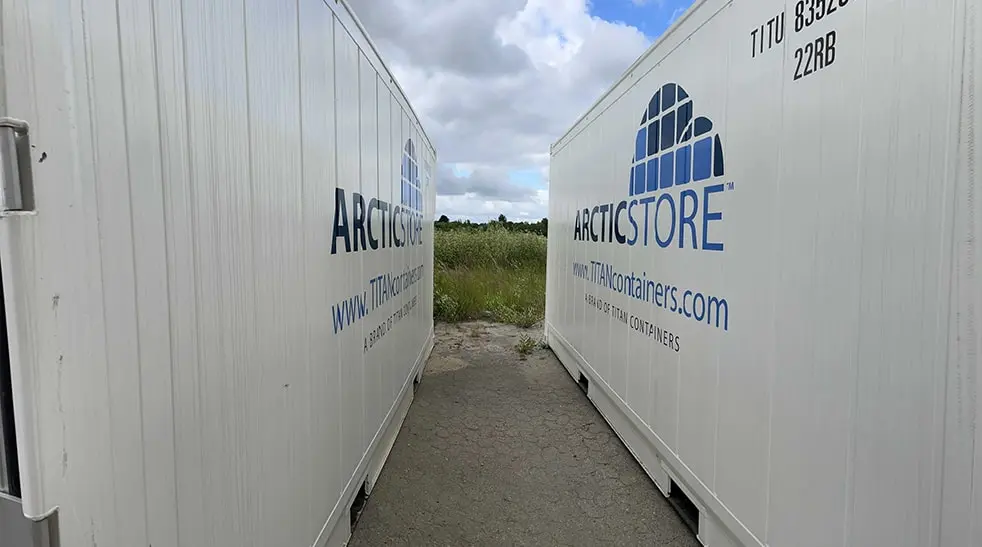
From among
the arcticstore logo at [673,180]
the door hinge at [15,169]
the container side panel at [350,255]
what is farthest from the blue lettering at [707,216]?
the door hinge at [15,169]

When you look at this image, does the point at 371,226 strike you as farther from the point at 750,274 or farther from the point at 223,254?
the point at 750,274

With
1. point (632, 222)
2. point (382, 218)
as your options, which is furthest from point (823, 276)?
point (382, 218)

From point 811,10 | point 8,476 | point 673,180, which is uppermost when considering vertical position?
point 811,10

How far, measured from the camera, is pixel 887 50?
1.61 m

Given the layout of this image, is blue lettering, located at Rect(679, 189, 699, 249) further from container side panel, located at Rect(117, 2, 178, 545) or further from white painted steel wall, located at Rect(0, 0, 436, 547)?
container side panel, located at Rect(117, 2, 178, 545)

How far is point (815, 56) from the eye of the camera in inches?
75.9

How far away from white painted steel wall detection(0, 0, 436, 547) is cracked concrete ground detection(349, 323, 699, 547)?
0.71 metres

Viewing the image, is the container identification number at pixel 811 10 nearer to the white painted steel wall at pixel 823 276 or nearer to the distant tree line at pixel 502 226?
the white painted steel wall at pixel 823 276

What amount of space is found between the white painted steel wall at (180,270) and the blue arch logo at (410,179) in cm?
194

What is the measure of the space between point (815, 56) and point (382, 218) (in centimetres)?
261

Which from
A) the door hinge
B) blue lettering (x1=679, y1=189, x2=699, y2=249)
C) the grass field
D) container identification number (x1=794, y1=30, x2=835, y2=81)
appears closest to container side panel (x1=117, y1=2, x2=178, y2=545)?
the door hinge

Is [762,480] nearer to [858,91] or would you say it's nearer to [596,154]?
[858,91]

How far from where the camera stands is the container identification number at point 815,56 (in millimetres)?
1853

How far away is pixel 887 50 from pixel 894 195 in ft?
1.49
